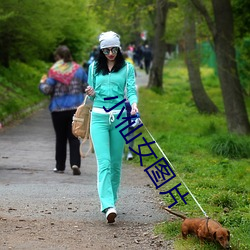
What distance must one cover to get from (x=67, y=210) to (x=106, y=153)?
992mm

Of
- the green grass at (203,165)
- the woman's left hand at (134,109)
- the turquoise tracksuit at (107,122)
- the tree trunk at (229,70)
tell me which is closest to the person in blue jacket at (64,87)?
the green grass at (203,165)

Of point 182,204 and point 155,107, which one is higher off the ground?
point 182,204

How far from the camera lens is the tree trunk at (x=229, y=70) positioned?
53.1 feet

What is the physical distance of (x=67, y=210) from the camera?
8.17 metres

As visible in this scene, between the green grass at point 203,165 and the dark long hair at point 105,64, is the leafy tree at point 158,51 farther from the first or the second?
the dark long hair at point 105,64

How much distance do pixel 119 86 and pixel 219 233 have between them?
216 centimetres

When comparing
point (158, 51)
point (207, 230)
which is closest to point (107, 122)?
point (207, 230)

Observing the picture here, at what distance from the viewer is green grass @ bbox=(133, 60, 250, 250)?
721cm

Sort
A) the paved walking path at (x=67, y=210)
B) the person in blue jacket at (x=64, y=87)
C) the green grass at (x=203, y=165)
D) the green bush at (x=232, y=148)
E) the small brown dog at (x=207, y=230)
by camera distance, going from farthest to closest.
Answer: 1. the green bush at (x=232, y=148)
2. the person in blue jacket at (x=64, y=87)
3. the green grass at (x=203, y=165)
4. the paved walking path at (x=67, y=210)
5. the small brown dog at (x=207, y=230)

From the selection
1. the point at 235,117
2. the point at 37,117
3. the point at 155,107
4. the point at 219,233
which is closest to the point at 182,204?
the point at 219,233

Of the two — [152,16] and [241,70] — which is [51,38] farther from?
[152,16]

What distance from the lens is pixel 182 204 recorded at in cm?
845

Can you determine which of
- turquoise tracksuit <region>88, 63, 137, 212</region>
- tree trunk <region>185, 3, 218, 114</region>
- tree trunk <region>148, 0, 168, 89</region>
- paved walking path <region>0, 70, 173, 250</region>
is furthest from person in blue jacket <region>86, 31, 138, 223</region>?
tree trunk <region>148, 0, 168, 89</region>

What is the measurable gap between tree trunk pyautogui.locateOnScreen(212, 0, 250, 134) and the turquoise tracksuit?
28.9 ft
